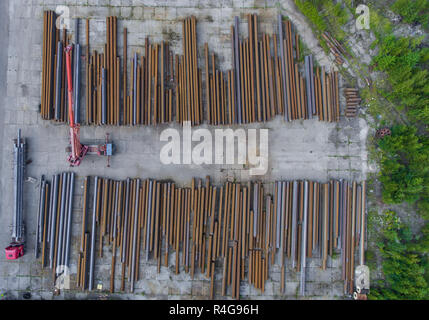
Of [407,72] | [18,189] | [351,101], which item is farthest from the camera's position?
[351,101]

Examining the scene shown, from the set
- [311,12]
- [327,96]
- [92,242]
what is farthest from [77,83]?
[327,96]

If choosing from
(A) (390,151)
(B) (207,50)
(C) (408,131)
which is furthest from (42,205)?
Answer: (C) (408,131)

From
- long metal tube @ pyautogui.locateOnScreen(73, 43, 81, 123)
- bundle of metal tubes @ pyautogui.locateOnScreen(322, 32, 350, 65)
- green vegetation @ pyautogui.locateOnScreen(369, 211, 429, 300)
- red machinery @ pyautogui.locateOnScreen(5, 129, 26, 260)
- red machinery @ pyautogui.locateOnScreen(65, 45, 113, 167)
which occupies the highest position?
bundle of metal tubes @ pyautogui.locateOnScreen(322, 32, 350, 65)

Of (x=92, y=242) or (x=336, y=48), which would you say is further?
(x=336, y=48)

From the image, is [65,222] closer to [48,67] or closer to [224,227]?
[48,67]

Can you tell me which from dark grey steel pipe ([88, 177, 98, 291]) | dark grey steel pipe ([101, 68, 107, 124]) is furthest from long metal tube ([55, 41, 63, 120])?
dark grey steel pipe ([88, 177, 98, 291])

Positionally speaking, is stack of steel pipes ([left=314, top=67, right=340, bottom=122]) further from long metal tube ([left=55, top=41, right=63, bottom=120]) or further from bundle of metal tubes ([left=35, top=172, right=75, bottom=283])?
bundle of metal tubes ([left=35, top=172, right=75, bottom=283])

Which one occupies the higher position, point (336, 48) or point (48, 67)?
point (336, 48)
